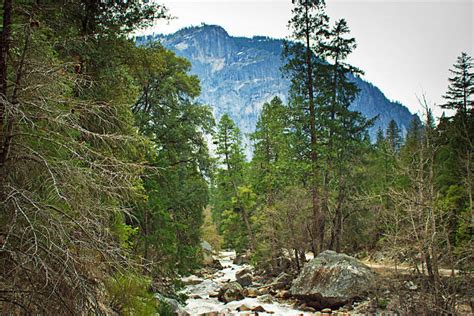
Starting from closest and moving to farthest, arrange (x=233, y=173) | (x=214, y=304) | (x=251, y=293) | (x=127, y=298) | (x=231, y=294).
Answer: (x=127, y=298)
(x=214, y=304)
(x=231, y=294)
(x=251, y=293)
(x=233, y=173)

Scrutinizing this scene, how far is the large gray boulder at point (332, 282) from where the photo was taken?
42.8 feet

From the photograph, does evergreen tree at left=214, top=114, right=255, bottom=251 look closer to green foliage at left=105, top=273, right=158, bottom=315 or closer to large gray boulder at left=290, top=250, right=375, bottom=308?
large gray boulder at left=290, top=250, right=375, bottom=308

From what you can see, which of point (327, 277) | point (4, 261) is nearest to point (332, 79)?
point (327, 277)

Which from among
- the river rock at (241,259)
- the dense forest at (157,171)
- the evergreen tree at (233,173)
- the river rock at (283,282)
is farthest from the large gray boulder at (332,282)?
the river rock at (241,259)

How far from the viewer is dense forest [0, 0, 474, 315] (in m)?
3.38

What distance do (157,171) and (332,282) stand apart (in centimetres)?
1086

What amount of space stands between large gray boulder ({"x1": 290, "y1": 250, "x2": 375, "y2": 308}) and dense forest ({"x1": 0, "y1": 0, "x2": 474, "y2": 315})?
75.3 inches

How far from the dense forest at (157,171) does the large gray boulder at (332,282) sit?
6.27 ft

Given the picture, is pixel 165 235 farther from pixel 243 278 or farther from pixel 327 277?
pixel 243 278

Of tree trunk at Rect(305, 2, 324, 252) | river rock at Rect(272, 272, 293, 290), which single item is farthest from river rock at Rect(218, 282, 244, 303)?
tree trunk at Rect(305, 2, 324, 252)

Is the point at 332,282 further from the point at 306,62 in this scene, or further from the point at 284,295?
the point at 306,62

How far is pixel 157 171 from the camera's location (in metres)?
4.64

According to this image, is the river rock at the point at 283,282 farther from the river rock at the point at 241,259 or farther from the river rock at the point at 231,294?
the river rock at the point at 241,259

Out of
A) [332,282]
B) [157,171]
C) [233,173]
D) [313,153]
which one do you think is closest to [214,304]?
[332,282]
